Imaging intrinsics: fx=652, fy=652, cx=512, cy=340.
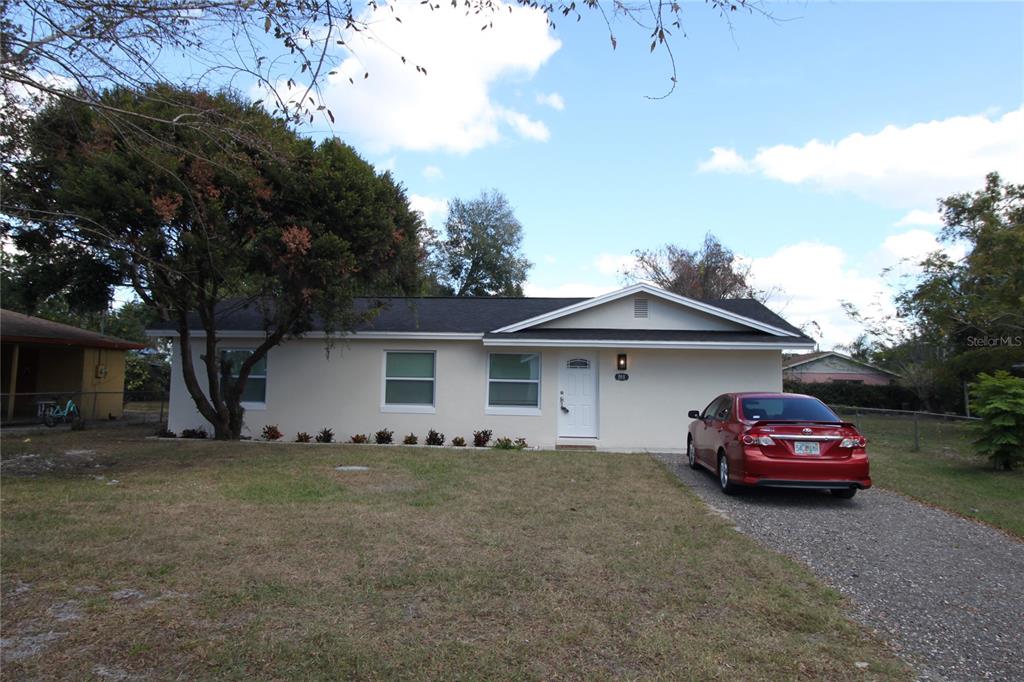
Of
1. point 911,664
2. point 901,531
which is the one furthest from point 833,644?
point 901,531

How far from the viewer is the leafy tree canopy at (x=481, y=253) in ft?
126

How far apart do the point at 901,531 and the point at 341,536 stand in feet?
20.0

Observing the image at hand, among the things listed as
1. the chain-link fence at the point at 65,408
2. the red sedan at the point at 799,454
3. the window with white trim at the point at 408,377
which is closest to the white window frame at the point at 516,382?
the window with white trim at the point at 408,377

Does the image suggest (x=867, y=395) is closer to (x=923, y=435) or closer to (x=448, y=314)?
(x=923, y=435)

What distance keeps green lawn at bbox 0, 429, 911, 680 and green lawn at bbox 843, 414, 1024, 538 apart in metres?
3.79

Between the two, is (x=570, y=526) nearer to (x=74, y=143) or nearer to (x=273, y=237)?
(x=273, y=237)

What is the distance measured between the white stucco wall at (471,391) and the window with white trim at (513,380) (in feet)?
0.54

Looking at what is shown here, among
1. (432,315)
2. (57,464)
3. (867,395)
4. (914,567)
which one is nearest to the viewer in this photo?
(914,567)

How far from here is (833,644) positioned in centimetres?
416

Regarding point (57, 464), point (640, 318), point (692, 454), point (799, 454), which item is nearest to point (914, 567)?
point (799, 454)

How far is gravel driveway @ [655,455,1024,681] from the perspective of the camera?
4.17 m

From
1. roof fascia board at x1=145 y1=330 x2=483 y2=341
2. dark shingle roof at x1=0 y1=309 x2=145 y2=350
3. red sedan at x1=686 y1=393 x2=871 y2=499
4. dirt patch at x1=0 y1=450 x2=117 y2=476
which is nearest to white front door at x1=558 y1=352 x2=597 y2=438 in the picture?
roof fascia board at x1=145 y1=330 x2=483 y2=341

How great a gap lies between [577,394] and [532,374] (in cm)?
117

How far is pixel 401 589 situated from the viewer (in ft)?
16.4
